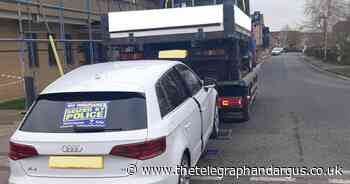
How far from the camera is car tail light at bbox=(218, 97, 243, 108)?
316 inches

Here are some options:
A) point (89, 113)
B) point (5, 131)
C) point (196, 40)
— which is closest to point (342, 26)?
point (196, 40)

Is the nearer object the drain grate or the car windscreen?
the car windscreen

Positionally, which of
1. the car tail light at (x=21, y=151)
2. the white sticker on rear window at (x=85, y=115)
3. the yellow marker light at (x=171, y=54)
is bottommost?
the car tail light at (x=21, y=151)

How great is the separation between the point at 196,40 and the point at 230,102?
1474mm

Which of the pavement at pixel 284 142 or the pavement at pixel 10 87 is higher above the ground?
the pavement at pixel 10 87

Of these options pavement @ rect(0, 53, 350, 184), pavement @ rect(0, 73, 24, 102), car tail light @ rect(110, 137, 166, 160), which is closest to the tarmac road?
pavement @ rect(0, 53, 350, 184)

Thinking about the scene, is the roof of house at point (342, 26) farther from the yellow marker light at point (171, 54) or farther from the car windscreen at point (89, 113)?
the car windscreen at point (89, 113)

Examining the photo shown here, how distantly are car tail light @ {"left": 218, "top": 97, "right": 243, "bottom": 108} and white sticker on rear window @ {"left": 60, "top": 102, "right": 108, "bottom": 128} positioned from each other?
4.67m

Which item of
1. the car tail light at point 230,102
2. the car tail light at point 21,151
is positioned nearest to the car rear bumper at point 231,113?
the car tail light at point 230,102

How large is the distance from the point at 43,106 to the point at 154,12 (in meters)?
4.17

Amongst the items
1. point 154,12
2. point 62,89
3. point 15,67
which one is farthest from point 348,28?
point 62,89

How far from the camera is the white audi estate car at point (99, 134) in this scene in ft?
11.5

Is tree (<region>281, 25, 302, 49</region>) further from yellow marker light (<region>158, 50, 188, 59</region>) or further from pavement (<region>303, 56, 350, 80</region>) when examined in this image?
yellow marker light (<region>158, 50, 188, 59</region>)

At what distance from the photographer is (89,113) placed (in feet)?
12.0
